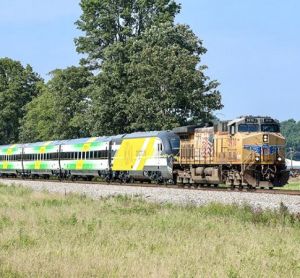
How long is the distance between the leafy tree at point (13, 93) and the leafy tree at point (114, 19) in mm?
33679

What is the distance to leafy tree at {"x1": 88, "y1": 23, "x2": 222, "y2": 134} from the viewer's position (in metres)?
53.5

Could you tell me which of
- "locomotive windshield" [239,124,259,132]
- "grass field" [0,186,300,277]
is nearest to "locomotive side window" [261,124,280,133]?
"locomotive windshield" [239,124,259,132]

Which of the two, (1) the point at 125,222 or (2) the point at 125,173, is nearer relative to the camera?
(1) the point at 125,222

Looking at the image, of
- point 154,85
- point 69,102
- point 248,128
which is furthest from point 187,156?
point 69,102

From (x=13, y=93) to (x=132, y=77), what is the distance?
44.9m

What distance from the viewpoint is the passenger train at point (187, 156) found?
32312 millimetres

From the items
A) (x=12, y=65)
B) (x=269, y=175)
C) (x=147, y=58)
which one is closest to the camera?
(x=269, y=175)

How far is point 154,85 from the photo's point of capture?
54312 mm

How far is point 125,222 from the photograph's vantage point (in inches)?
690

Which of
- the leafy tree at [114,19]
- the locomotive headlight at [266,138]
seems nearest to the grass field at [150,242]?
the locomotive headlight at [266,138]

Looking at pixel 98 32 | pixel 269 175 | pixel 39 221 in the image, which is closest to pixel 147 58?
pixel 98 32

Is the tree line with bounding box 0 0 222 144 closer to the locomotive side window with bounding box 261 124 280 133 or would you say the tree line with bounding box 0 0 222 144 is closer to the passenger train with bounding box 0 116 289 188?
the passenger train with bounding box 0 116 289 188

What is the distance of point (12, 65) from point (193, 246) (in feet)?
304

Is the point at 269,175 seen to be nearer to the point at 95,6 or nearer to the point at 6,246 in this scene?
the point at 6,246
